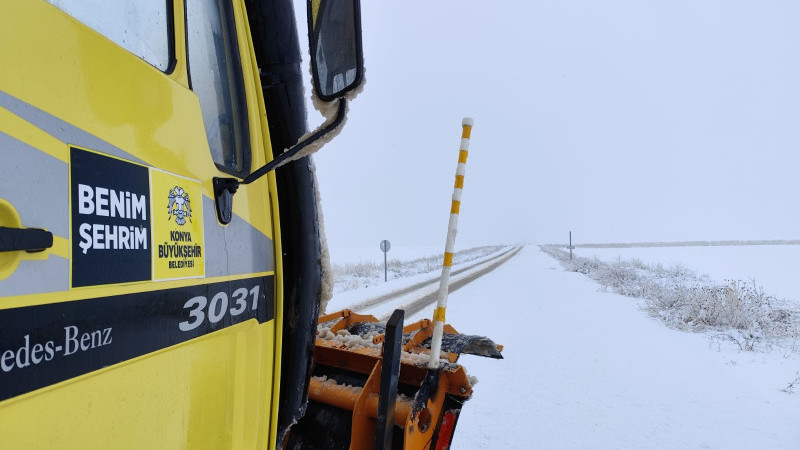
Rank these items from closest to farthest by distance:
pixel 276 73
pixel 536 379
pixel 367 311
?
pixel 276 73 < pixel 536 379 < pixel 367 311

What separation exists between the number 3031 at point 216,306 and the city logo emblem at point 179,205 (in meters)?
0.20

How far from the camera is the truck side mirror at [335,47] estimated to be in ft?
4.27

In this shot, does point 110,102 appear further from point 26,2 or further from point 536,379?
point 536,379

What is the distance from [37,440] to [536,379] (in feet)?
16.9

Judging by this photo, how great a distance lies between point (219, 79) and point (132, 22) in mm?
319

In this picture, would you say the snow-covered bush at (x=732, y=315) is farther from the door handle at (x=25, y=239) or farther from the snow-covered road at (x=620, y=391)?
the door handle at (x=25, y=239)

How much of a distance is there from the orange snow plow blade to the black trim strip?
2.56ft

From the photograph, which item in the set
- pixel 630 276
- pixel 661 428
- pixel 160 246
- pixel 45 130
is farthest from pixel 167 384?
pixel 630 276

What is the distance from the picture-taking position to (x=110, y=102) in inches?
38.4

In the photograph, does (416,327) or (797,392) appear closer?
(416,327)

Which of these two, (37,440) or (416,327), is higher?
(37,440)

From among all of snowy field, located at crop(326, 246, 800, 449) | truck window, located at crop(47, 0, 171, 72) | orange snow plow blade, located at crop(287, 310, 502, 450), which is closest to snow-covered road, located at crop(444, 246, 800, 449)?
snowy field, located at crop(326, 246, 800, 449)

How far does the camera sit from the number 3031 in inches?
46.4

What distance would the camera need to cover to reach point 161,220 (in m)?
1.08
